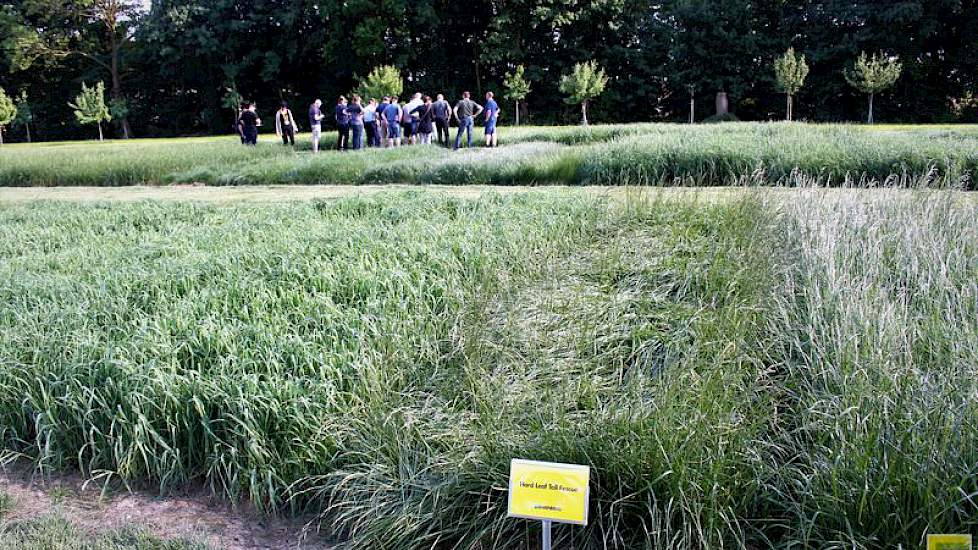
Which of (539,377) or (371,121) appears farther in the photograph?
(371,121)

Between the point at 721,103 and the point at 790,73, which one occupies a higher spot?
the point at 790,73

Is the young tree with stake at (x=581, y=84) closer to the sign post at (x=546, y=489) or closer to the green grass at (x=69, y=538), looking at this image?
the green grass at (x=69, y=538)

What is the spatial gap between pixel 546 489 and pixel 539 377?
139 cm

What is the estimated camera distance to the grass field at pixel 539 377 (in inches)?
107

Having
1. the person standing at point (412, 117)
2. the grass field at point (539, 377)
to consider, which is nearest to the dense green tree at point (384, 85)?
the person standing at point (412, 117)

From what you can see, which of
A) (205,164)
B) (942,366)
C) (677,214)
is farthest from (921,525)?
(205,164)

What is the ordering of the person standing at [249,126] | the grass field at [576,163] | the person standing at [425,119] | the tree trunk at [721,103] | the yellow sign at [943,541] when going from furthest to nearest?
the tree trunk at [721,103] → the person standing at [249,126] → the person standing at [425,119] → the grass field at [576,163] → the yellow sign at [943,541]

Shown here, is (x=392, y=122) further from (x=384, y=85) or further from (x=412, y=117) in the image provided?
(x=384, y=85)

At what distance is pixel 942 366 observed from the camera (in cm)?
318

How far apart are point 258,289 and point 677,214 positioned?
3952mm

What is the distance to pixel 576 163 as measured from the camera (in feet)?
41.3

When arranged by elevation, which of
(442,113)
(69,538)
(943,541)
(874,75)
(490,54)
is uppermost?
(490,54)

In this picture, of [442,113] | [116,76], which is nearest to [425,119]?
[442,113]

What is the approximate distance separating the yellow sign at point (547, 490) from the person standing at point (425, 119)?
17420 mm
